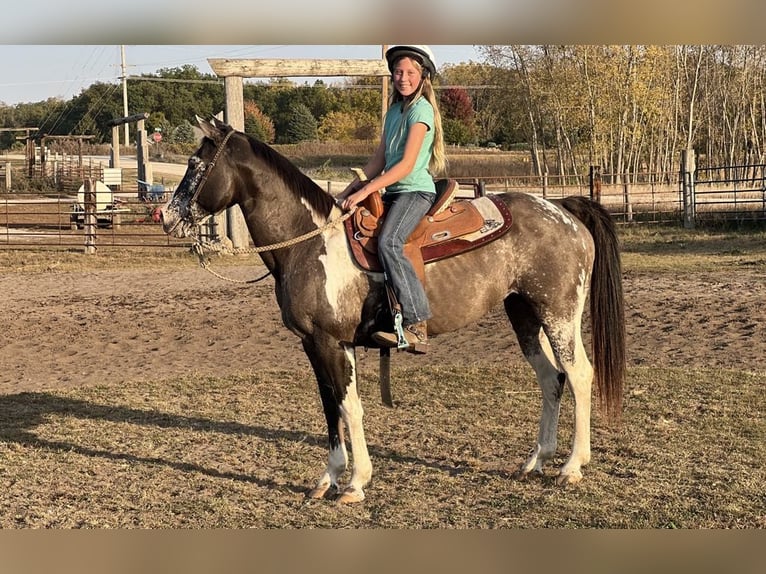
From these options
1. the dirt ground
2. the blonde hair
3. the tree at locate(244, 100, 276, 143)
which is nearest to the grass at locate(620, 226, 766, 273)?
the dirt ground

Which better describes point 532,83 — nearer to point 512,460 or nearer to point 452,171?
point 452,171

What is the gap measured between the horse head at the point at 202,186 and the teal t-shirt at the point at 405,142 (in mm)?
841

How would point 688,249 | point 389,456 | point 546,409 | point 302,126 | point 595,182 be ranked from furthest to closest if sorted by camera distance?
1. point 302,126
2. point 595,182
3. point 688,249
4. point 389,456
5. point 546,409

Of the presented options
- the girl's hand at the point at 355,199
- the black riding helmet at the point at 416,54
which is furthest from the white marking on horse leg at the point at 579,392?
the black riding helmet at the point at 416,54

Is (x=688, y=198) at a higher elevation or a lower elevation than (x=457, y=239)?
higher

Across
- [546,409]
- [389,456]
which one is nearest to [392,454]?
[389,456]

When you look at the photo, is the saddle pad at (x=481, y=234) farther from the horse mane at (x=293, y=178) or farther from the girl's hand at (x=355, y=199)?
the horse mane at (x=293, y=178)

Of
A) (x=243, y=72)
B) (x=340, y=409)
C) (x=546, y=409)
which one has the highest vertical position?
(x=243, y=72)

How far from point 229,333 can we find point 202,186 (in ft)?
15.9

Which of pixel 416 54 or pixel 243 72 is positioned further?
pixel 243 72

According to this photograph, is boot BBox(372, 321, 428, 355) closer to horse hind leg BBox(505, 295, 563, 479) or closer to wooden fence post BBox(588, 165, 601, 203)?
horse hind leg BBox(505, 295, 563, 479)

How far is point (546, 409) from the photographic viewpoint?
4625 millimetres

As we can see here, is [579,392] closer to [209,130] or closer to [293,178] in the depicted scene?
[293,178]

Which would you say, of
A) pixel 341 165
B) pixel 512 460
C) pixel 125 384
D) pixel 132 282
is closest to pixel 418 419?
pixel 512 460
